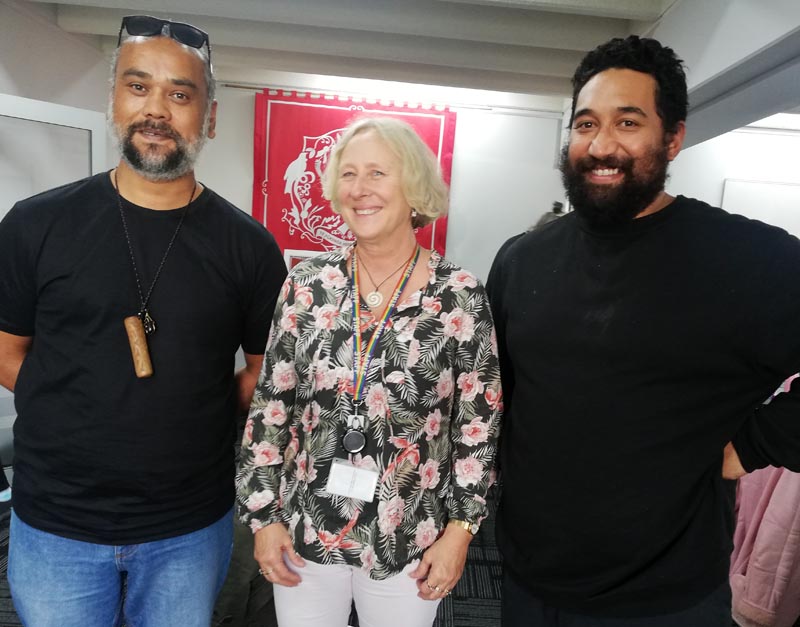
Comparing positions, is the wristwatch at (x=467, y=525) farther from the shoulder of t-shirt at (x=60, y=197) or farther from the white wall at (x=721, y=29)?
the white wall at (x=721, y=29)

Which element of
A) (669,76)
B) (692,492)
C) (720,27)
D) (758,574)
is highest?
(720,27)

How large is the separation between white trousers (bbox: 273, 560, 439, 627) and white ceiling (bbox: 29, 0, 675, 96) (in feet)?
8.73

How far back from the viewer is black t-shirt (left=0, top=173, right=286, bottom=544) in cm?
117

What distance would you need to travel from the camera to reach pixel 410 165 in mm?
1200

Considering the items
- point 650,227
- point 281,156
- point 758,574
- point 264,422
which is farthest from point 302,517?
point 281,156

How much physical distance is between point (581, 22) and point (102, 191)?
9.75ft

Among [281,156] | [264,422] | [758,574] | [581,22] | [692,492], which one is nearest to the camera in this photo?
[692,492]

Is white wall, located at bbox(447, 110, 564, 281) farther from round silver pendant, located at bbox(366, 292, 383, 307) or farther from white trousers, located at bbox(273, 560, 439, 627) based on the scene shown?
white trousers, located at bbox(273, 560, 439, 627)

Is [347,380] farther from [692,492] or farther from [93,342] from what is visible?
[692,492]

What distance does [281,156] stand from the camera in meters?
4.65

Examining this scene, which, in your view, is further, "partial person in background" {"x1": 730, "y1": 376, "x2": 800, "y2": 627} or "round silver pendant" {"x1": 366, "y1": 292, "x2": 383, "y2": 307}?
"partial person in background" {"x1": 730, "y1": 376, "x2": 800, "y2": 627}

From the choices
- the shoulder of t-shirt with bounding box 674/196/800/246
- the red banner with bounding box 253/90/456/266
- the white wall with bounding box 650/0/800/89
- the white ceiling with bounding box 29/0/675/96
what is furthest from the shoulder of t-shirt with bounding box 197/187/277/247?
the red banner with bounding box 253/90/456/266

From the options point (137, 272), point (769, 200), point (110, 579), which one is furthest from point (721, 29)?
point (110, 579)

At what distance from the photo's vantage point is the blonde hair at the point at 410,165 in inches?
47.2
